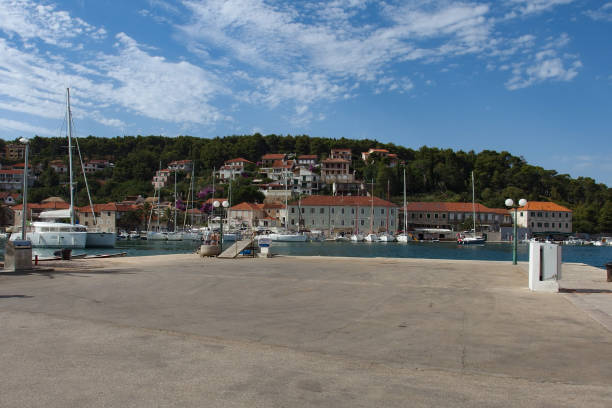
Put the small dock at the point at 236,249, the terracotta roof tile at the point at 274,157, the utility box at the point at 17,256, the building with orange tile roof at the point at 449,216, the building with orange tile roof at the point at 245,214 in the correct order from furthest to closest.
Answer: the terracotta roof tile at the point at 274,157, the building with orange tile roof at the point at 449,216, the building with orange tile roof at the point at 245,214, the small dock at the point at 236,249, the utility box at the point at 17,256

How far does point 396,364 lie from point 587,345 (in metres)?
3.03

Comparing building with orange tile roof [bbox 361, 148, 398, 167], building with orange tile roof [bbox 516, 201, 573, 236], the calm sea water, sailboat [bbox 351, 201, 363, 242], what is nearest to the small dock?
the calm sea water

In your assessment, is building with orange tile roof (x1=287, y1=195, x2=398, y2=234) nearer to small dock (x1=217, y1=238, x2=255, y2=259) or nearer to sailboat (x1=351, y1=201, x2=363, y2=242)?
sailboat (x1=351, y1=201, x2=363, y2=242)

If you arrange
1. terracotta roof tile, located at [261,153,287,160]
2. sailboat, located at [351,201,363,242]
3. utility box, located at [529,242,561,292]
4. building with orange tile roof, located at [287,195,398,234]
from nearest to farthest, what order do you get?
utility box, located at [529,242,561,292] → sailboat, located at [351,201,363,242] → building with orange tile roof, located at [287,195,398,234] → terracotta roof tile, located at [261,153,287,160]

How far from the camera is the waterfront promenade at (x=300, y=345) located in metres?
4.80

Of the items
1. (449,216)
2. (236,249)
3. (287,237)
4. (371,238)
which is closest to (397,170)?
(449,216)

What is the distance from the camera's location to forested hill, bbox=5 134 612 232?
464 ft

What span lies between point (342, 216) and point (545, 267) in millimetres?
99039

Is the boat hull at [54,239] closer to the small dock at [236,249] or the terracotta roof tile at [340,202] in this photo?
the small dock at [236,249]

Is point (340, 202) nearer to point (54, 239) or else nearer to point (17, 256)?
point (54, 239)

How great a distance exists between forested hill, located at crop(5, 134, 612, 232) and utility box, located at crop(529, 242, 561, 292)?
386 feet

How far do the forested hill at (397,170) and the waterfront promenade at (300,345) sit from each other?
393 feet

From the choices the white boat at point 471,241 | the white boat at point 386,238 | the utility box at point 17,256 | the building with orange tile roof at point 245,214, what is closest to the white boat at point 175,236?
the building with orange tile roof at point 245,214

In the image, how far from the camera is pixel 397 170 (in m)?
147
